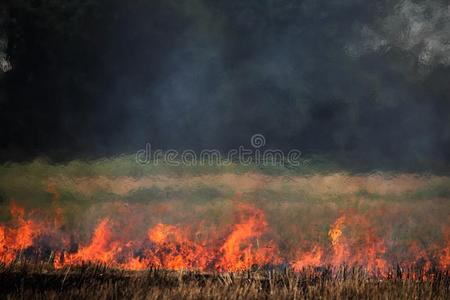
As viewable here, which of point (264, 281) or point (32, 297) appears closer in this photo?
point (32, 297)

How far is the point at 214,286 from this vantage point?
21375 millimetres

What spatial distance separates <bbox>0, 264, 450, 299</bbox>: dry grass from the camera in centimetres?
2120

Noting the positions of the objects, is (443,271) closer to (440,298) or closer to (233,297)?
(440,298)

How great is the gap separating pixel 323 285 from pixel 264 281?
15.1 feet

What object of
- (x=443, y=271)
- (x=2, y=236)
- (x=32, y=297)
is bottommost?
(x=32, y=297)

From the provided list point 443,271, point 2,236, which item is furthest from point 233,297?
point 2,236

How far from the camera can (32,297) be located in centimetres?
2002

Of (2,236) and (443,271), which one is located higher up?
(2,236)

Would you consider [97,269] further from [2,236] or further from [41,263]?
[2,236]

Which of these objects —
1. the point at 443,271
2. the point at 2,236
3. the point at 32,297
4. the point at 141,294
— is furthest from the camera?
the point at 2,236

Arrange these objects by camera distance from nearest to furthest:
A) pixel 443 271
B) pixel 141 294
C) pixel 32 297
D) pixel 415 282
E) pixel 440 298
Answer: pixel 32 297 → pixel 141 294 → pixel 440 298 → pixel 415 282 → pixel 443 271

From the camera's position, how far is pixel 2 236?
49938 millimetres

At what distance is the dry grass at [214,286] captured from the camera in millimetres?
21203

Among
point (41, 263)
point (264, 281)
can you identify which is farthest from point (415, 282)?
point (41, 263)
